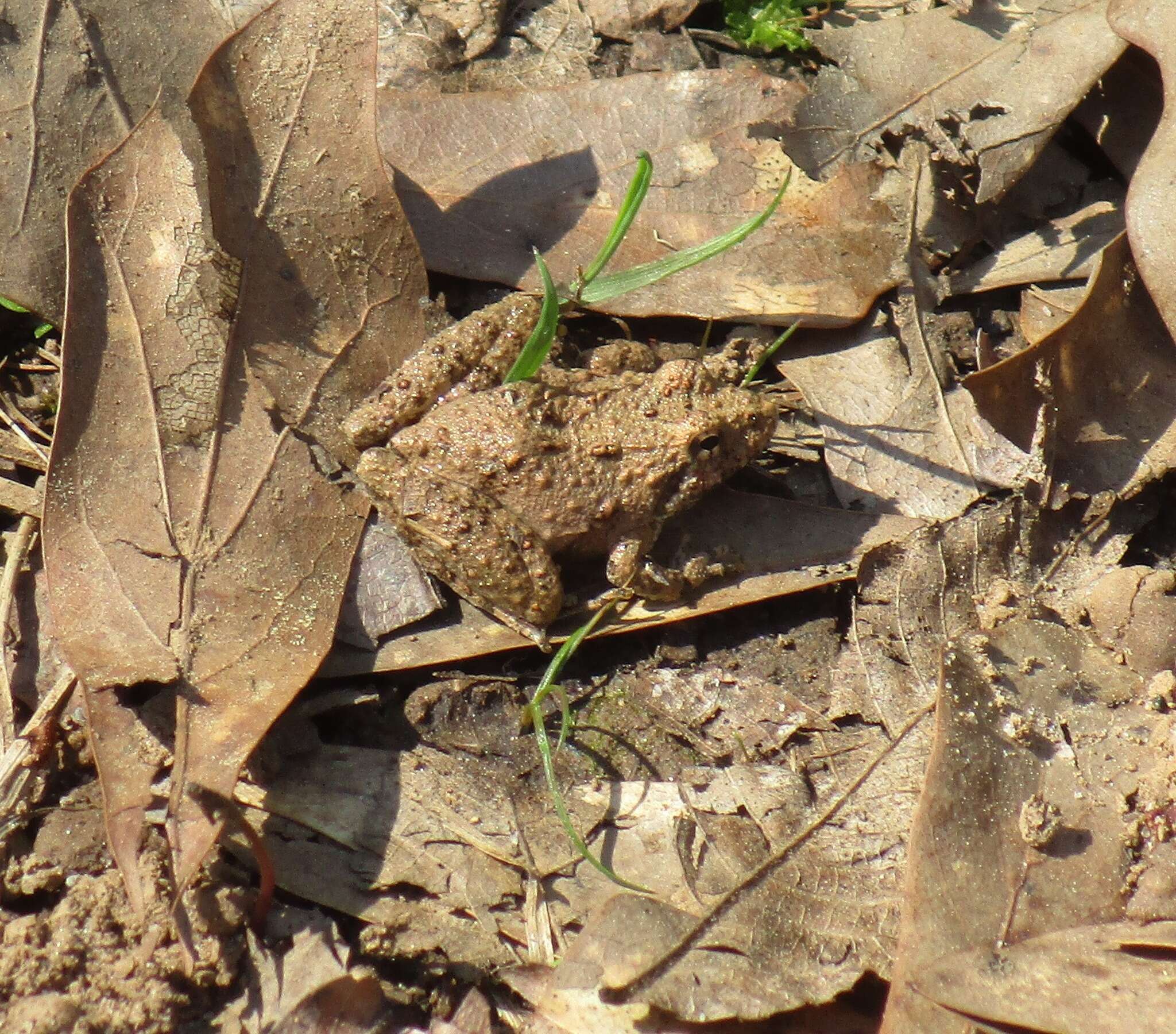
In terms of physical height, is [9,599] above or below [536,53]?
below

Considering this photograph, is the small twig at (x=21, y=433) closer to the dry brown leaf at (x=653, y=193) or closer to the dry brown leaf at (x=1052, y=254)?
the dry brown leaf at (x=653, y=193)

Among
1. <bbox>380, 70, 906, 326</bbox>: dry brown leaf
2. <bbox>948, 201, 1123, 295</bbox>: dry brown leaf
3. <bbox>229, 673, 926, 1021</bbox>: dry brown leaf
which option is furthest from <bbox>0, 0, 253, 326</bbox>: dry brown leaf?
<bbox>948, 201, 1123, 295</bbox>: dry brown leaf

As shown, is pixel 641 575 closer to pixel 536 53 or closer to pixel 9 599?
pixel 9 599

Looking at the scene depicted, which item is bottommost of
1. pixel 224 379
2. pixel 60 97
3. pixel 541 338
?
pixel 541 338

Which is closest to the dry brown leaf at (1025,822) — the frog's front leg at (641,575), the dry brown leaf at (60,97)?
the frog's front leg at (641,575)

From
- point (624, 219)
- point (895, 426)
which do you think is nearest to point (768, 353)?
point (895, 426)

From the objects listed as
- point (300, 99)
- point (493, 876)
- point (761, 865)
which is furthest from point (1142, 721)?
point (300, 99)

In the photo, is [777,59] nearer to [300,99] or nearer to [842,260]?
[842,260]
